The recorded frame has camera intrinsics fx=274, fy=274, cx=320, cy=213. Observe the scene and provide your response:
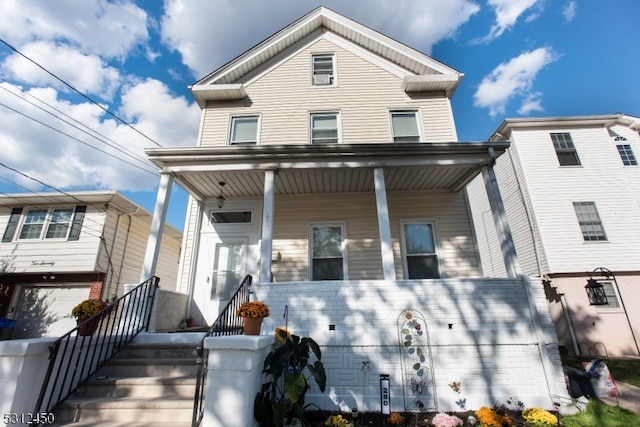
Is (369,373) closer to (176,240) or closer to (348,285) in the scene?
(348,285)

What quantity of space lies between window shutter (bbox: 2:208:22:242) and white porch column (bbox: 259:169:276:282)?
36.5 feet

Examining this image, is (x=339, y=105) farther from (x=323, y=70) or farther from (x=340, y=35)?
(x=340, y=35)

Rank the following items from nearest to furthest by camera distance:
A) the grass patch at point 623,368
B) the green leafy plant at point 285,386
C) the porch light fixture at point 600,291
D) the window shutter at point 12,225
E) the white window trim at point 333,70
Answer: the green leafy plant at point 285,386
the grass patch at point 623,368
the porch light fixture at point 600,291
the white window trim at point 333,70
the window shutter at point 12,225

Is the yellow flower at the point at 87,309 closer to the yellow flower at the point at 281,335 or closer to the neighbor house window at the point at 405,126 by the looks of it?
the yellow flower at the point at 281,335

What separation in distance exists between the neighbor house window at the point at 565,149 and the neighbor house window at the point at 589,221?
1760mm

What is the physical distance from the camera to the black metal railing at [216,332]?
269 cm

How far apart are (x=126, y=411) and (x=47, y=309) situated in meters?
9.73

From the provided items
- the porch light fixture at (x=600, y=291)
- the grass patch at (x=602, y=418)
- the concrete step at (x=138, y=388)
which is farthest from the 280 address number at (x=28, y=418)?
the porch light fixture at (x=600, y=291)

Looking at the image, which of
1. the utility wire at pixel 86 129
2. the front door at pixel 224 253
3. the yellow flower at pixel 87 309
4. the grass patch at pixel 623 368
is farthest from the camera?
the utility wire at pixel 86 129

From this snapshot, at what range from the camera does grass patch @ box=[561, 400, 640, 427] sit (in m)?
3.42

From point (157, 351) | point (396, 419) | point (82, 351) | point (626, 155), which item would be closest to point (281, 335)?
point (396, 419)

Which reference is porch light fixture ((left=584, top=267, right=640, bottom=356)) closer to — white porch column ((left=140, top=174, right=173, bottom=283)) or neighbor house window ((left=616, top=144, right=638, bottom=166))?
neighbor house window ((left=616, top=144, right=638, bottom=166))

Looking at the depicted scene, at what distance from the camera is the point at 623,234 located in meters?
9.50

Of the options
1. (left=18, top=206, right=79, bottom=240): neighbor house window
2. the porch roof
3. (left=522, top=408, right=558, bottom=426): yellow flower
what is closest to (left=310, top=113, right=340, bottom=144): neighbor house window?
the porch roof
